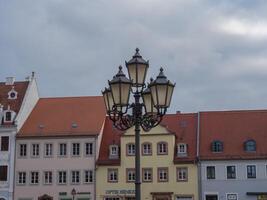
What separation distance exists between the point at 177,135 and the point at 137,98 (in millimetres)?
44987

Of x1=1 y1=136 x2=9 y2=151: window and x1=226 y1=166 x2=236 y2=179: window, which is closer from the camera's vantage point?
x1=226 y1=166 x2=236 y2=179: window

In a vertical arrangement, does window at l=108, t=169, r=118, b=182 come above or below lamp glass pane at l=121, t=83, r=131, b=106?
below

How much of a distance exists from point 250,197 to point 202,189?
4.72 m

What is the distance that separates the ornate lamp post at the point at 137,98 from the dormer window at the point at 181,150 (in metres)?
42.9

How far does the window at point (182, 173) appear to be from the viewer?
185ft

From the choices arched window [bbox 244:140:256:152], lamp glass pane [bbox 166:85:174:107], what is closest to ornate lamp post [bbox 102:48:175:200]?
lamp glass pane [bbox 166:85:174:107]

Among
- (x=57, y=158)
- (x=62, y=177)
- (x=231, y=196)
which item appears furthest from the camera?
(x=57, y=158)

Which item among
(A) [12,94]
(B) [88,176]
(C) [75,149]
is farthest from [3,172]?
(B) [88,176]

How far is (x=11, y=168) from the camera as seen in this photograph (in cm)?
5928

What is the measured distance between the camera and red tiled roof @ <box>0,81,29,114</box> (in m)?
62.0

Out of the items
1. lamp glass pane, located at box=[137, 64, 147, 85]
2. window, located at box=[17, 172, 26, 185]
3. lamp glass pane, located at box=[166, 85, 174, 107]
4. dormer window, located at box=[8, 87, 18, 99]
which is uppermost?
dormer window, located at box=[8, 87, 18, 99]

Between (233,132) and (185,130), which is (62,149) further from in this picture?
(233,132)

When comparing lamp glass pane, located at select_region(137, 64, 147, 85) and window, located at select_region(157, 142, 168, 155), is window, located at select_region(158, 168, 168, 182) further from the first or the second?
lamp glass pane, located at select_region(137, 64, 147, 85)

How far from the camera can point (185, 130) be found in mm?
59719
